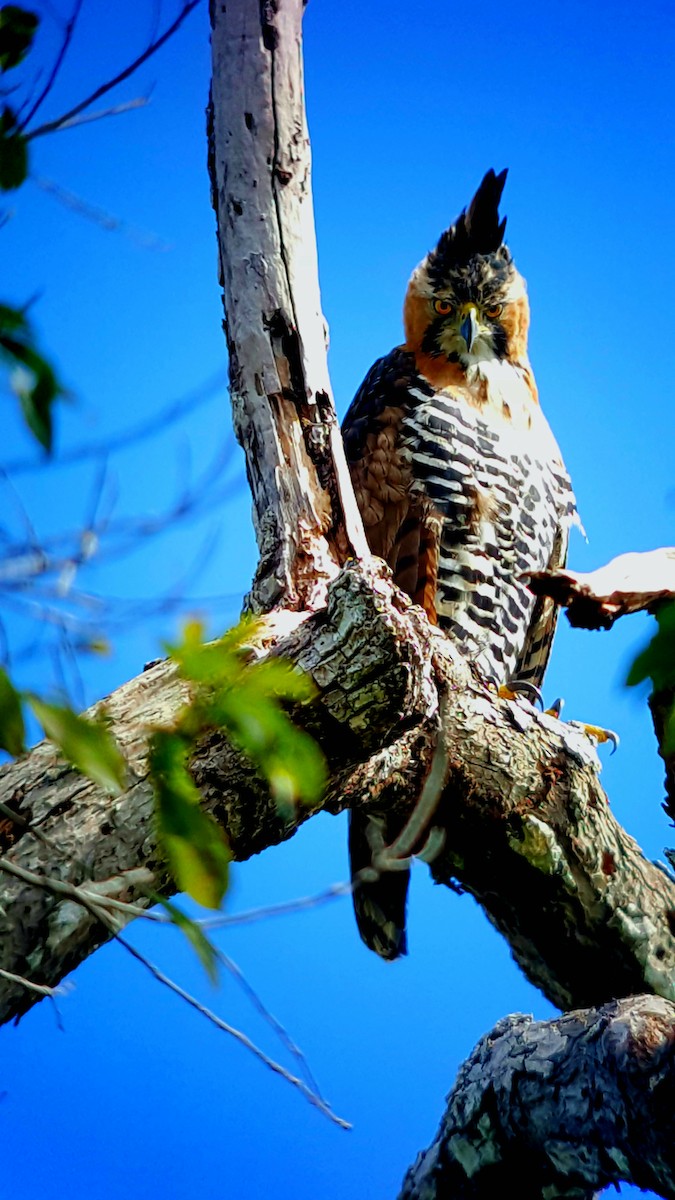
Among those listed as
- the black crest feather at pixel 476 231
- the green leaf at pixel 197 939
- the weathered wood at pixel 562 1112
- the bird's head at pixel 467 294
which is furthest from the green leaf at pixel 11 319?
the black crest feather at pixel 476 231

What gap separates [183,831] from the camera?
0.82 meters

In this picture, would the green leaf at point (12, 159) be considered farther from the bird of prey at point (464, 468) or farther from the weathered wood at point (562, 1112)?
the bird of prey at point (464, 468)

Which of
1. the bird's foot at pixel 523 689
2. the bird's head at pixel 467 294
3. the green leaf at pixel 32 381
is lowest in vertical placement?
the green leaf at pixel 32 381

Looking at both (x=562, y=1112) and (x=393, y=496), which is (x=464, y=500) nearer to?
(x=393, y=496)

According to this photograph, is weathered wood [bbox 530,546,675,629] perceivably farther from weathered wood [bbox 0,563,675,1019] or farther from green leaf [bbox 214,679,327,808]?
green leaf [bbox 214,679,327,808]

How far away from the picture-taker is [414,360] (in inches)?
143

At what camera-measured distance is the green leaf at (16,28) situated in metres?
0.90

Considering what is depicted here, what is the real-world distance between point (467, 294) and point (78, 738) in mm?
3148

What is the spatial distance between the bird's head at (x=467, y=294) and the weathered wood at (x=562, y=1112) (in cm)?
212

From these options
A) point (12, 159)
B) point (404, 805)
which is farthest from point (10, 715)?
point (404, 805)

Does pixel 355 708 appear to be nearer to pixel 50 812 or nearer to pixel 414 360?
pixel 50 812

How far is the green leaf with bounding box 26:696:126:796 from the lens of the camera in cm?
72

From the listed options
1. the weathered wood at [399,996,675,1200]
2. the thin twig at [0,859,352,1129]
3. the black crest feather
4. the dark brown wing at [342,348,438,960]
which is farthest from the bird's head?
the thin twig at [0,859,352,1129]

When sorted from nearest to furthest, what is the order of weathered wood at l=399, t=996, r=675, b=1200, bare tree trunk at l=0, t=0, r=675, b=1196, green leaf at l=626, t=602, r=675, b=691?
1. green leaf at l=626, t=602, r=675, b=691
2. weathered wood at l=399, t=996, r=675, b=1200
3. bare tree trunk at l=0, t=0, r=675, b=1196
